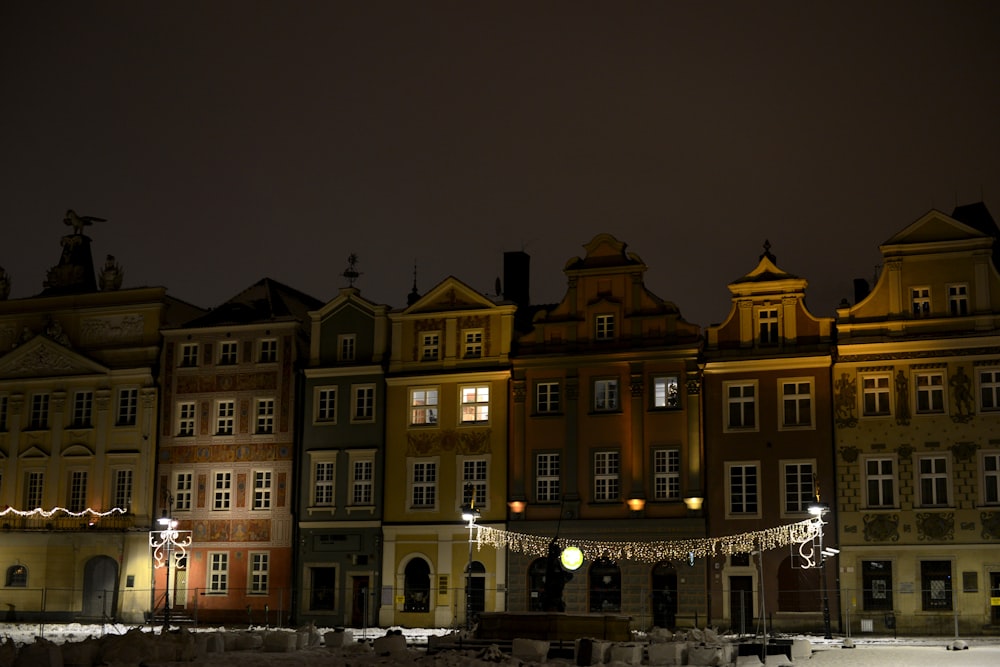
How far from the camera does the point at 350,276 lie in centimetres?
5716

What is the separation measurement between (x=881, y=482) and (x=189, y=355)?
28.0 metres

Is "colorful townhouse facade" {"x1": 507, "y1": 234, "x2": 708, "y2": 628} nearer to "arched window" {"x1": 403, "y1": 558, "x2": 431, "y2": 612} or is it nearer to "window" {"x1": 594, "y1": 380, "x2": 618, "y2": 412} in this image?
"window" {"x1": 594, "y1": 380, "x2": 618, "y2": 412}

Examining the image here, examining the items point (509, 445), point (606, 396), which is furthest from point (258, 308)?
point (606, 396)

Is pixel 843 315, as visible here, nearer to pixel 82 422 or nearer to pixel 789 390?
pixel 789 390

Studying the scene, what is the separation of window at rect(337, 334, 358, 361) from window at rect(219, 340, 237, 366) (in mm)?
4738

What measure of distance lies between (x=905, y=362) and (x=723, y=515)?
8.00 m

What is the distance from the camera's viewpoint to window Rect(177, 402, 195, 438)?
188 feet

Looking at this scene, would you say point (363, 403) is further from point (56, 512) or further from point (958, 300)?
point (958, 300)

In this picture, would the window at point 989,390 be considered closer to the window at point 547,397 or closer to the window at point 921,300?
the window at point 921,300

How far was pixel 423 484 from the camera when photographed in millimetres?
53094

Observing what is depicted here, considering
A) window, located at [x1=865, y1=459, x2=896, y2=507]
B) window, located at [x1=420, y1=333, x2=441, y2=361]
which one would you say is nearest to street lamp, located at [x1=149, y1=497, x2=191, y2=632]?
window, located at [x1=420, y1=333, x2=441, y2=361]

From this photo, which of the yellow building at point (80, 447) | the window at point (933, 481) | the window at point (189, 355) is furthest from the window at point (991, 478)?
the yellow building at point (80, 447)

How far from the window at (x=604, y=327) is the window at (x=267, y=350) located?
44.1 feet

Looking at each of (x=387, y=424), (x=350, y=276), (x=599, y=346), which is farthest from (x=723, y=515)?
(x=350, y=276)
